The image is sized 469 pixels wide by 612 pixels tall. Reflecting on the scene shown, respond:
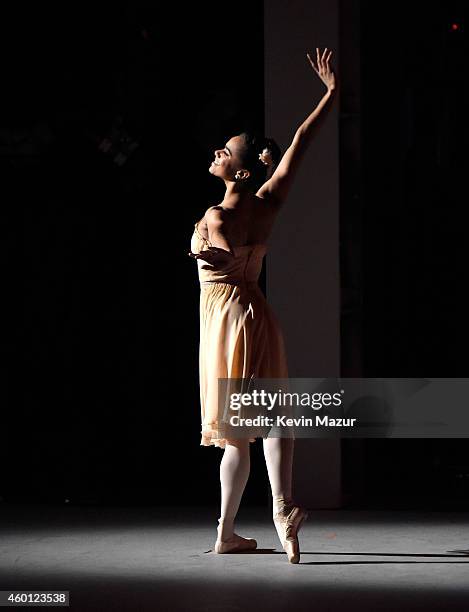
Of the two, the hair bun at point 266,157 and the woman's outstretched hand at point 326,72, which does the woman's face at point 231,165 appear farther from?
the woman's outstretched hand at point 326,72

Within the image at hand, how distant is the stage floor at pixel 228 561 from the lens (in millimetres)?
3916

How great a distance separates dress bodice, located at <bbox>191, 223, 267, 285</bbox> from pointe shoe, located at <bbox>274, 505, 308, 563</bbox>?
83cm

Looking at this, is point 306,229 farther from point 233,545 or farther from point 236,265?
point 233,545

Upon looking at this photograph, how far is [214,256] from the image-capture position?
184 inches

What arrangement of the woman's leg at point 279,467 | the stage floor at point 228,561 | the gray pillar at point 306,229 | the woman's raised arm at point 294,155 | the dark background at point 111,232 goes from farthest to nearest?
the dark background at point 111,232
the gray pillar at point 306,229
the woman's raised arm at point 294,155
the woman's leg at point 279,467
the stage floor at point 228,561

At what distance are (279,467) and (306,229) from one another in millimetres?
1754

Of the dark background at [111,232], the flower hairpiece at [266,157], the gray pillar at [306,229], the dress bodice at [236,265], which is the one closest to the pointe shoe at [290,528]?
the dress bodice at [236,265]

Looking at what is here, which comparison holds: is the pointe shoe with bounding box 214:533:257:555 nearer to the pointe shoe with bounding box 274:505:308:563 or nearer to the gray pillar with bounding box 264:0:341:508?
the pointe shoe with bounding box 274:505:308:563

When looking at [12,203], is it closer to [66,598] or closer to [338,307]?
[338,307]

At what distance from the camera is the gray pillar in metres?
6.20

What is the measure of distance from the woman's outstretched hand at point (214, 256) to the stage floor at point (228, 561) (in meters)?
1.02

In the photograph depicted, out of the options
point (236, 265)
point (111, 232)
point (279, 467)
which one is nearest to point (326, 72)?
point (236, 265)

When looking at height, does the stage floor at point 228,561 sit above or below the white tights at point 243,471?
below

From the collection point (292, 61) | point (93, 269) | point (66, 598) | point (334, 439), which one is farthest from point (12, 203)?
point (66, 598)
